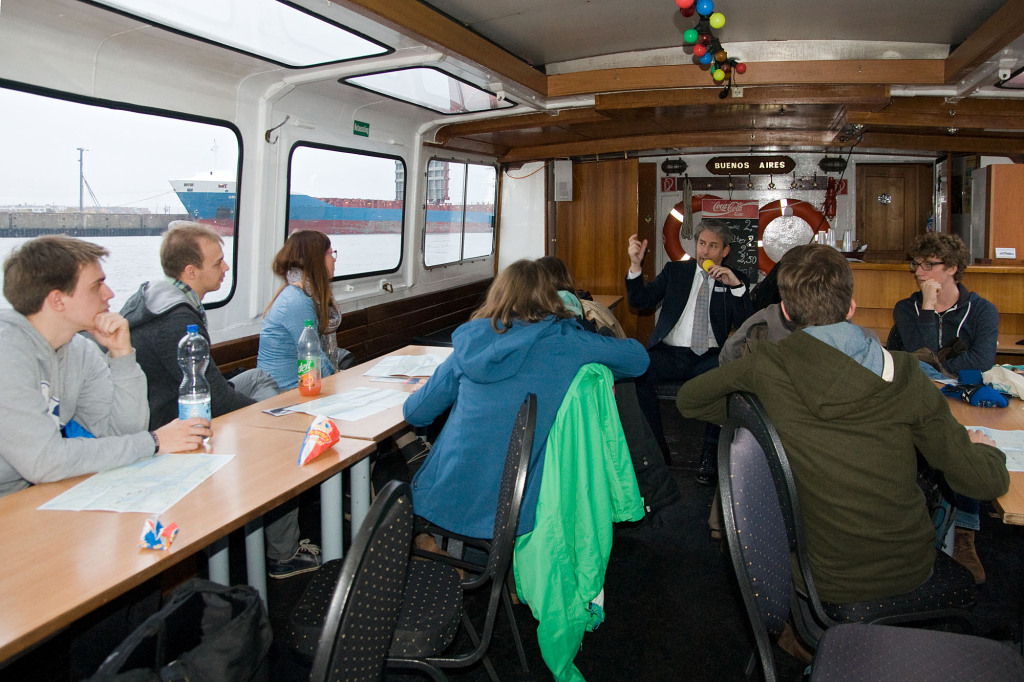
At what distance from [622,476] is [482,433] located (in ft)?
1.89

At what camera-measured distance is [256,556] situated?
2861 mm

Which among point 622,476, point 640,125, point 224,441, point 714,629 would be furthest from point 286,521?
point 640,125

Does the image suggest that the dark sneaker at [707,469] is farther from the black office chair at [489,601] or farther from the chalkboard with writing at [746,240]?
the chalkboard with writing at [746,240]

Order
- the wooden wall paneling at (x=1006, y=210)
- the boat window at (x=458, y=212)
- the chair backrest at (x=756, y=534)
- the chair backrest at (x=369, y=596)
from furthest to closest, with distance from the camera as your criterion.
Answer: the boat window at (x=458, y=212) < the wooden wall paneling at (x=1006, y=210) < the chair backrest at (x=756, y=534) < the chair backrest at (x=369, y=596)

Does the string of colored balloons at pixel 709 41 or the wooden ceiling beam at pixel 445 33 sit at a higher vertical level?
the string of colored balloons at pixel 709 41

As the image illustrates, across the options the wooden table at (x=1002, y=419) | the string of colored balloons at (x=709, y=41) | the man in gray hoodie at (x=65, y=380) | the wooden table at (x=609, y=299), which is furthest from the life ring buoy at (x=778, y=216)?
the man in gray hoodie at (x=65, y=380)

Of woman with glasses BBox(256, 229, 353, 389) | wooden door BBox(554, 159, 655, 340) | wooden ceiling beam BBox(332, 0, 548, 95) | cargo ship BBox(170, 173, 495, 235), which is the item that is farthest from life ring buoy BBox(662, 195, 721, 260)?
woman with glasses BBox(256, 229, 353, 389)

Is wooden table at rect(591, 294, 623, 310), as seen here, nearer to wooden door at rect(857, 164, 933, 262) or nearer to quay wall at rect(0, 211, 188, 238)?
wooden door at rect(857, 164, 933, 262)

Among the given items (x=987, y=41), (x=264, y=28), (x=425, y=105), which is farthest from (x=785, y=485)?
(x=425, y=105)

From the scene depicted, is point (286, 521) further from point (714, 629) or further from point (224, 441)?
point (714, 629)

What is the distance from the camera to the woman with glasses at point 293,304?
369 centimetres

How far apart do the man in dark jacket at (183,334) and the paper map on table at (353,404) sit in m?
0.35

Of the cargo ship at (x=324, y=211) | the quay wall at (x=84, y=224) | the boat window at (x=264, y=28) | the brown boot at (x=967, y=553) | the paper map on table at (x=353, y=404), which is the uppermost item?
the boat window at (x=264, y=28)

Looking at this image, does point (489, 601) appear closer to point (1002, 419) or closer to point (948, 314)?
point (1002, 419)
